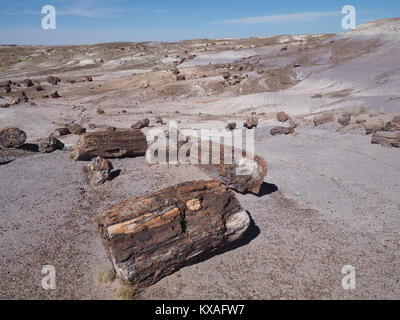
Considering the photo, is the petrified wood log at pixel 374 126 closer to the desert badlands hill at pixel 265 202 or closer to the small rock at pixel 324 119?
the desert badlands hill at pixel 265 202

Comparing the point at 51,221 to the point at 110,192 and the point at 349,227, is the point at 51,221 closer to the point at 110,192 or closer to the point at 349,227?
the point at 110,192

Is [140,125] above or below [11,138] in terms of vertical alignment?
above

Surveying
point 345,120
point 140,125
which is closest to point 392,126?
point 345,120

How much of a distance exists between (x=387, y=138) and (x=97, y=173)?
10553mm

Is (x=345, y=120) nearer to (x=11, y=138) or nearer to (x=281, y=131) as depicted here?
(x=281, y=131)

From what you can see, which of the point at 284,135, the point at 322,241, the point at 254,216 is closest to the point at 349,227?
the point at 322,241

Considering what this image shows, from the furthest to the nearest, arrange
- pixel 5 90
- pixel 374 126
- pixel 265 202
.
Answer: pixel 5 90
pixel 374 126
pixel 265 202

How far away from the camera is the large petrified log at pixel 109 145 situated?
999cm

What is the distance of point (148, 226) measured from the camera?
4.41 m

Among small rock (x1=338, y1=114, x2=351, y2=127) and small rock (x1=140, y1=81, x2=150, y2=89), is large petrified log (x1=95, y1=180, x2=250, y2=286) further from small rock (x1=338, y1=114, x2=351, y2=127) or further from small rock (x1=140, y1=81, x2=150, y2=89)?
small rock (x1=140, y1=81, x2=150, y2=89)

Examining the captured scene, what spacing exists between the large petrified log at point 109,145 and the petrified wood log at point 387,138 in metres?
9.01

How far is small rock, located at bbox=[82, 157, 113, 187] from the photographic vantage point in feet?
27.3

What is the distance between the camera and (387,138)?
11070mm
